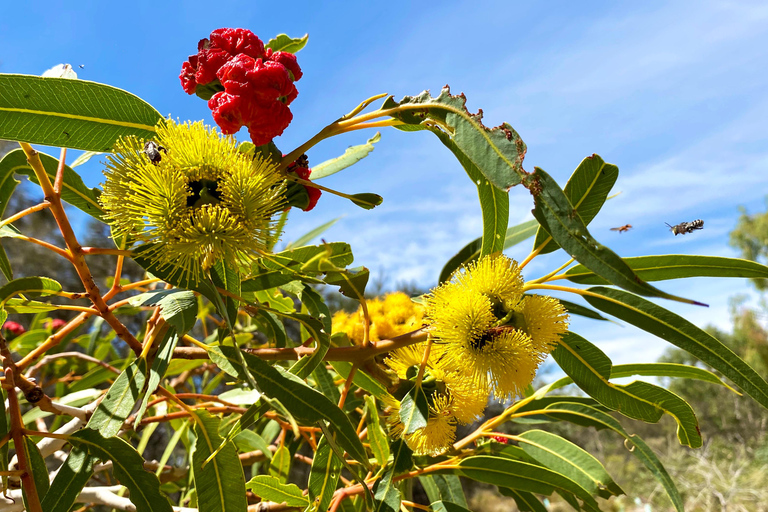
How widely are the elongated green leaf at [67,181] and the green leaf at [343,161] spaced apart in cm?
37

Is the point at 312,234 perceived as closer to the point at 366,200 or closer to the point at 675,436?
the point at 366,200

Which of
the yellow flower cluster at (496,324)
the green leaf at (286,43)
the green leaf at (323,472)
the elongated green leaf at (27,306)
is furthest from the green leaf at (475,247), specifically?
the elongated green leaf at (27,306)

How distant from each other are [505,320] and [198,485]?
510 millimetres

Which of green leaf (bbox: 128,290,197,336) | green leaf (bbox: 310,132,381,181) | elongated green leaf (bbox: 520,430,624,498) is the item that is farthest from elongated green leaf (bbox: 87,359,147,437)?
elongated green leaf (bbox: 520,430,624,498)

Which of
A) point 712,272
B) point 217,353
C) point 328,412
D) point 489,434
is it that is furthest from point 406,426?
point 712,272

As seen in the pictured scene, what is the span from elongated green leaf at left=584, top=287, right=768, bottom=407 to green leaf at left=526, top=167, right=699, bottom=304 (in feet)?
1.05

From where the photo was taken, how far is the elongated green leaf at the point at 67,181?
0.84m

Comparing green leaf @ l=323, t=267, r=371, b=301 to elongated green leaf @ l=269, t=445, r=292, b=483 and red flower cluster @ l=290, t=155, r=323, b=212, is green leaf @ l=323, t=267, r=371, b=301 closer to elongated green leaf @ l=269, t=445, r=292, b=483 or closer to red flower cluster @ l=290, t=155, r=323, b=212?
red flower cluster @ l=290, t=155, r=323, b=212

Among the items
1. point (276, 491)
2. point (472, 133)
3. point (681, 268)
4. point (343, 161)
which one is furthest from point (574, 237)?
point (276, 491)

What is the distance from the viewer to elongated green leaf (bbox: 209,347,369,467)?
0.65m

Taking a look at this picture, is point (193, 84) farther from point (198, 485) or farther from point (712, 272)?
point (712, 272)

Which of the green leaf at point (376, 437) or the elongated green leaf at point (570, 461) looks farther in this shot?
the elongated green leaf at point (570, 461)

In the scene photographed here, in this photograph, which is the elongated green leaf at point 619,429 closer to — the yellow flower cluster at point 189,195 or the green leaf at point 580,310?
the green leaf at point 580,310

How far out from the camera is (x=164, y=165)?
63 centimetres
